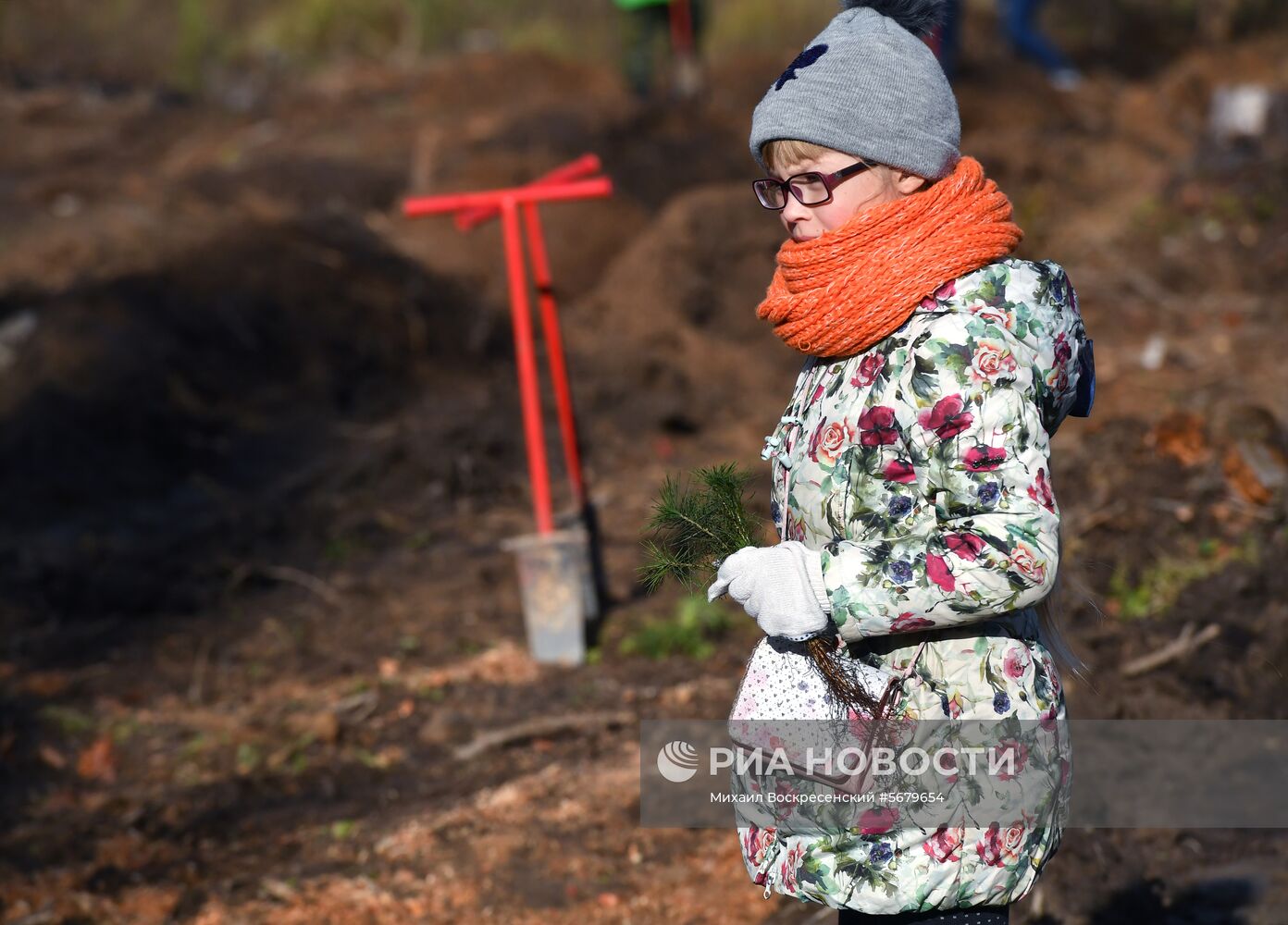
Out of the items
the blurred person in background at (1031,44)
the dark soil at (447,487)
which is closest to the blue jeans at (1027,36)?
the blurred person in background at (1031,44)

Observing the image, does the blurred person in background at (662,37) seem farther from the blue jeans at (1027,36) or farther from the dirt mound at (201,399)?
the dirt mound at (201,399)

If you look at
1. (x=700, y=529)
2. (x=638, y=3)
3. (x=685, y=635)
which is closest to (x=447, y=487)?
(x=685, y=635)

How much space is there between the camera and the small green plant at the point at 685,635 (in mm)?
4805

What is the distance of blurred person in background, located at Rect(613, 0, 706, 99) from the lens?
12.5 metres

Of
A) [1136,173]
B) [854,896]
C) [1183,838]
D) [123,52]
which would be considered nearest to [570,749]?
[1183,838]

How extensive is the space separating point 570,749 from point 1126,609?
196 cm

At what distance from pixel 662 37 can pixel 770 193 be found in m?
11.6

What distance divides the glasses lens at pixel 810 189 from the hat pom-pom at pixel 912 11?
0.26m

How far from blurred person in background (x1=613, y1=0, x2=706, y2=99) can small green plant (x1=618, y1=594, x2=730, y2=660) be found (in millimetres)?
8277

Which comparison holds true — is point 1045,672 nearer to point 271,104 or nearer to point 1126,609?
point 1126,609

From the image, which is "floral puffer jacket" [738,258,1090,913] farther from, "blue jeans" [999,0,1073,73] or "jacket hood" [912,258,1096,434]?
"blue jeans" [999,0,1073,73]

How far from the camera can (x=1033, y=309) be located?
1681mm

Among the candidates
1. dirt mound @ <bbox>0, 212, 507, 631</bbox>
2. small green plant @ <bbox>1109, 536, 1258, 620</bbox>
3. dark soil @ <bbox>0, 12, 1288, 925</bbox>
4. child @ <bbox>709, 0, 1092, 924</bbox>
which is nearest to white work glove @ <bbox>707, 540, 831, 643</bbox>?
child @ <bbox>709, 0, 1092, 924</bbox>

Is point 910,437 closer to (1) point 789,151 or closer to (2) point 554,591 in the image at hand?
(1) point 789,151
